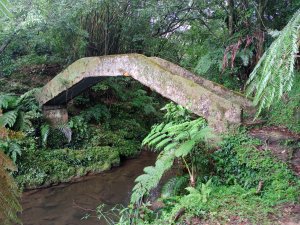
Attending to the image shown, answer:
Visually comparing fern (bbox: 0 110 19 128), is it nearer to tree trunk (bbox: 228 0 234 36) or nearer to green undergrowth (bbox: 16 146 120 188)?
green undergrowth (bbox: 16 146 120 188)

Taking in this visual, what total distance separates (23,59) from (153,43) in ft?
13.2

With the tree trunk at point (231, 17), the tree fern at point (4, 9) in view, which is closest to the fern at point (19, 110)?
the tree trunk at point (231, 17)

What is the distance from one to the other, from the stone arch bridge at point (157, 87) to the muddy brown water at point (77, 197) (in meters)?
2.28

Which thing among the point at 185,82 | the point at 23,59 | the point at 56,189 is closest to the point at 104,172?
the point at 56,189

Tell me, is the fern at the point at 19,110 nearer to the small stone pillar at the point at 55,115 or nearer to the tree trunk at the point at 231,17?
the small stone pillar at the point at 55,115

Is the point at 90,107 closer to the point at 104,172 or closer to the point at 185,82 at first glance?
the point at 104,172

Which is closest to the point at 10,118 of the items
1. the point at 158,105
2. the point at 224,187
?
the point at 158,105

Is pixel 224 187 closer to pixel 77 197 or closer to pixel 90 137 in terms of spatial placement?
pixel 77 197

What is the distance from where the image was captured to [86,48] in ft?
31.4

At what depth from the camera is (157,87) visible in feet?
18.8

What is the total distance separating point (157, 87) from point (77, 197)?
2.86 meters

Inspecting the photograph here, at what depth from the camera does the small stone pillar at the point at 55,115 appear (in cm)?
874

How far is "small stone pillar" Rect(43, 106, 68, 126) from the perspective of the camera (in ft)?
28.7

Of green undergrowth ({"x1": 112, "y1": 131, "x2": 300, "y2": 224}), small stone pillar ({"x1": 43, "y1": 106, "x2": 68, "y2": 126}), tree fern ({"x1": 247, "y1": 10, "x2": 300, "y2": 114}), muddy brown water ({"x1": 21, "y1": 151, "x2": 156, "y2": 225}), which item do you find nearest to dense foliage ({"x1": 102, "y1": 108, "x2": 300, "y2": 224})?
green undergrowth ({"x1": 112, "y1": 131, "x2": 300, "y2": 224})
